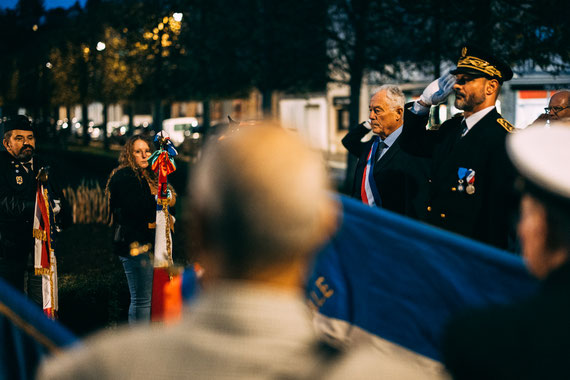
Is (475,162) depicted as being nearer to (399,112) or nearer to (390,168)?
(390,168)

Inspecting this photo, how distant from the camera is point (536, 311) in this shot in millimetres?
1340

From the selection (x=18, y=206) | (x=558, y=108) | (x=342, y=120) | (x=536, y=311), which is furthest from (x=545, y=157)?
(x=342, y=120)

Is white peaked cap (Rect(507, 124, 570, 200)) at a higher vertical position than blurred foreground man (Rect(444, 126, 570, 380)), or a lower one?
higher

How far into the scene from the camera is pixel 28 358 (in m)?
2.39

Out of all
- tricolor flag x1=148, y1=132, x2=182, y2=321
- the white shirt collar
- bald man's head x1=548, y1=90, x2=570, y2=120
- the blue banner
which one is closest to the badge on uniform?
the white shirt collar

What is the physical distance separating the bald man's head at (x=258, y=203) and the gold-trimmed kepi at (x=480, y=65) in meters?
3.27

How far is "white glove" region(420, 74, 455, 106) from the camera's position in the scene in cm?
443

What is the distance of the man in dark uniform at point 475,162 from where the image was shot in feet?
13.6

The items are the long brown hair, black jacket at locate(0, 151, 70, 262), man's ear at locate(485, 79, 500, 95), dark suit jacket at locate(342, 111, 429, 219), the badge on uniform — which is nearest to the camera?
the badge on uniform

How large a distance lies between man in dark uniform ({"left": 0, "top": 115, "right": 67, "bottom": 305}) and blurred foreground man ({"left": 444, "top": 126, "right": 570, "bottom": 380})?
503 cm

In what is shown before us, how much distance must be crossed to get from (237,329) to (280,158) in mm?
316

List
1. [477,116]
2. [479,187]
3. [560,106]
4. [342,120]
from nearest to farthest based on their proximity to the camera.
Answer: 1. [479,187]
2. [477,116]
3. [560,106]
4. [342,120]

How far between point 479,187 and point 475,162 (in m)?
0.15

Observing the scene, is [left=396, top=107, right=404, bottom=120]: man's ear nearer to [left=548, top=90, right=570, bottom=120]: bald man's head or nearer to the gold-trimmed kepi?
the gold-trimmed kepi
